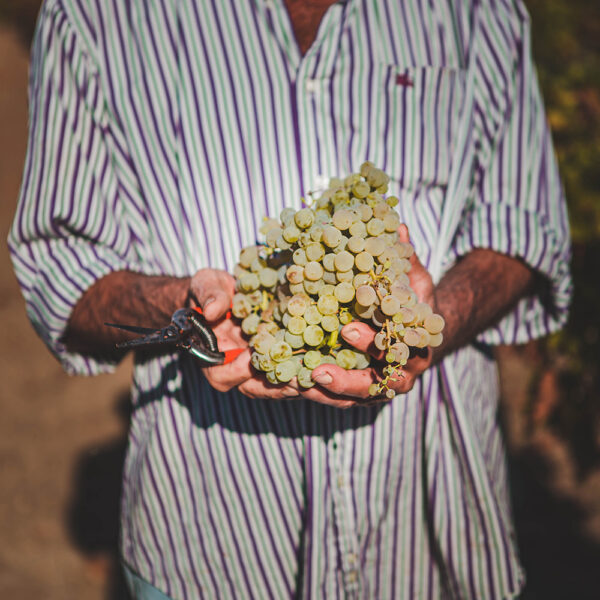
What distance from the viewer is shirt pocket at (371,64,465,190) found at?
152 centimetres

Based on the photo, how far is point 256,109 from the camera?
1492 mm

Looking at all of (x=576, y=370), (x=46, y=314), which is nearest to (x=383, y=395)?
(x=46, y=314)

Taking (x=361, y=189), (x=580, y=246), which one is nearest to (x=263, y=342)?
(x=361, y=189)

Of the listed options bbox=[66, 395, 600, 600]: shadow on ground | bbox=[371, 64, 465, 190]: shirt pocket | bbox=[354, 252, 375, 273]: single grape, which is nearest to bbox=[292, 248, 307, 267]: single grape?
bbox=[354, 252, 375, 273]: single grape

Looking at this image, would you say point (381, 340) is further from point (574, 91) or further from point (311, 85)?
point (574, 91)

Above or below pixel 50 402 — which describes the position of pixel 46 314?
above

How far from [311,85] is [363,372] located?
2.54 ft

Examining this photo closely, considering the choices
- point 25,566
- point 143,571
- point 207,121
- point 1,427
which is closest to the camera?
point 207,121

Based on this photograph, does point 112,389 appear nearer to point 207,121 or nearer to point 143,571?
point 143,571

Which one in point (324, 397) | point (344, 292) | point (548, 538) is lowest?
point (548, 538)

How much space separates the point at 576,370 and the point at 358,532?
255 centimetres

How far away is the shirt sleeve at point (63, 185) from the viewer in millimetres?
1473

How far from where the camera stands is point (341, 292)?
1.10m

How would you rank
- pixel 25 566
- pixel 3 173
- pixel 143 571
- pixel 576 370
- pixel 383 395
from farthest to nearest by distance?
pixel 3 173 < pixel 576 370 < pixel 25 566 < pixel 143 571 < pixel 383 395
